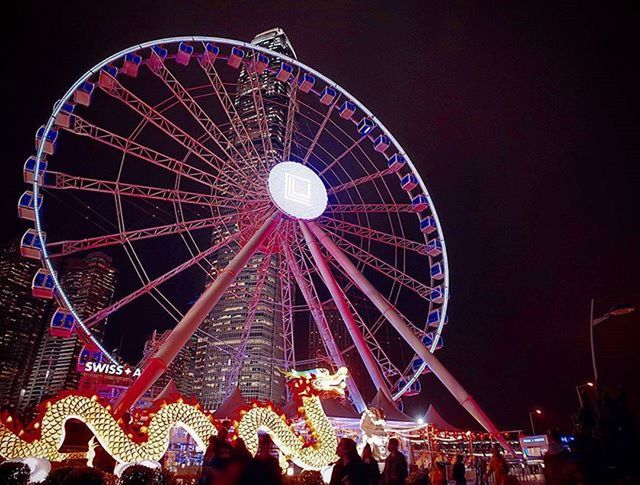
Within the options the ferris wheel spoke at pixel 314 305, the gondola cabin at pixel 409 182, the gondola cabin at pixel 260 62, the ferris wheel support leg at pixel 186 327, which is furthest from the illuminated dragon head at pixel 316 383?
the gondola cabin at pixel 260 62

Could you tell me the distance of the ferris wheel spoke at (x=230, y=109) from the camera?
19328 mm

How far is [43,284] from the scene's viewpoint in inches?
619

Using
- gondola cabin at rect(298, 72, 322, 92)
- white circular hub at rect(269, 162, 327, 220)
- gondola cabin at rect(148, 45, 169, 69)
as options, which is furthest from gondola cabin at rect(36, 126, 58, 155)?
gondola cabin at rect(298, 72, 322, 92)

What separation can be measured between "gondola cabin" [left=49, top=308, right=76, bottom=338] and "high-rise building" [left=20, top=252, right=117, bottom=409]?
71.1 m

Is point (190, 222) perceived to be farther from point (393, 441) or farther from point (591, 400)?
point (591, 400)

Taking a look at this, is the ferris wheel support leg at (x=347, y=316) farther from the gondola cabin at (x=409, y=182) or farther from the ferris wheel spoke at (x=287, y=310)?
the gondola cabin at (x=409, y=182)

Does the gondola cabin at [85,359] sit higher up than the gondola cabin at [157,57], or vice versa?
the gondola cabin at [157,57]

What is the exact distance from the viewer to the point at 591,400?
57.2 ft

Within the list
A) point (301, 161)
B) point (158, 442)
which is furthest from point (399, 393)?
point (158, 442)

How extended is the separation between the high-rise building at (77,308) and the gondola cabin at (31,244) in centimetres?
7134

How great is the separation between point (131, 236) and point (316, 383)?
1047 cm

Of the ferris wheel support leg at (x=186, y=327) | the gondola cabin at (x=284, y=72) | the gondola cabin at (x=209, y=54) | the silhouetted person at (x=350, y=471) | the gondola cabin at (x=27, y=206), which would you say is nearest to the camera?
the silhouetted person at (x=350, y=471)

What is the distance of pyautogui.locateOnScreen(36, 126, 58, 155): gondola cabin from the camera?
1623 cm

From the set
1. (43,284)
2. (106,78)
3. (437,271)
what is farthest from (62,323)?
(437,271)
